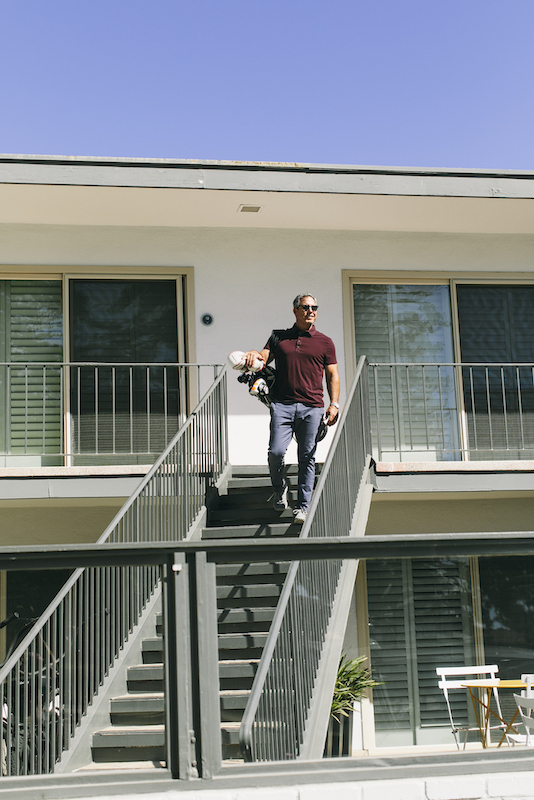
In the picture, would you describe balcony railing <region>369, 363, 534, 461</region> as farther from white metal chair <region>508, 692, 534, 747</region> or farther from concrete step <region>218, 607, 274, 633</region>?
white metal chair <region>508, 692, 534, 747</region>

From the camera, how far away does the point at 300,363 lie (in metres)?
6.75

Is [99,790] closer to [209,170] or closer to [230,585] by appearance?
[230,585]

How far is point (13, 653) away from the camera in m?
4.11

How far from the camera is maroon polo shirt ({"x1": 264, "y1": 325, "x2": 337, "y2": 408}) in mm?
6637

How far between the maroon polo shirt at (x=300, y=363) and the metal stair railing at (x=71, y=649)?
1.23 metres

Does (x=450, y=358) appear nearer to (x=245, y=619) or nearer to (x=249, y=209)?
(x=249, y=209)

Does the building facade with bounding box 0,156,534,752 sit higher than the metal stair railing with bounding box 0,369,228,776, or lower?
higher

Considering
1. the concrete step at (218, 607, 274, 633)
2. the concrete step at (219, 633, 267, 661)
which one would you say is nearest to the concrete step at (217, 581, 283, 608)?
the concrete step at (218, 607, 274, 633)

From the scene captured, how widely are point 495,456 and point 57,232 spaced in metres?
5.42

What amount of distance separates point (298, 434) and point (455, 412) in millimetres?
3446

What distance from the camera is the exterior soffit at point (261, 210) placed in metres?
8.09

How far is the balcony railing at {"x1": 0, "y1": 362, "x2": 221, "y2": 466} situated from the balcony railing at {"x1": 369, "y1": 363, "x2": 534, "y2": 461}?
6.77ft

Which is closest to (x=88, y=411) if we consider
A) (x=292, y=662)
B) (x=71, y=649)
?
(x=71, y=649)

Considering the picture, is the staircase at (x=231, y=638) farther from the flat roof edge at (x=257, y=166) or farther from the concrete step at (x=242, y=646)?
the flat roof edge at (x=257, y=166)
